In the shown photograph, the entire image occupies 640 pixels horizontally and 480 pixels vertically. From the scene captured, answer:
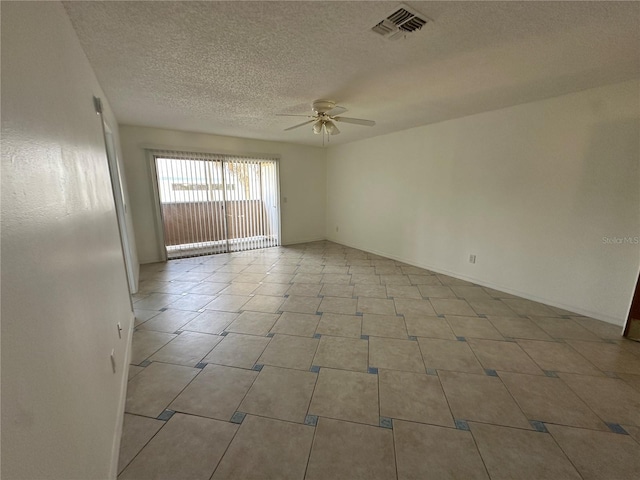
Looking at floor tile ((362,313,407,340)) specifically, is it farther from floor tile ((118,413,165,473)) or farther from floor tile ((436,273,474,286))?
floor tile ((118,413,165,473))

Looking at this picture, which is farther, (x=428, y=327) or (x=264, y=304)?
(x=264, y=304)

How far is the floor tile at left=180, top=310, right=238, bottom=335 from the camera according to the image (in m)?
2.62

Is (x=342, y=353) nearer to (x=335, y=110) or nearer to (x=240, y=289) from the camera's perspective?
(x=240, y=289)

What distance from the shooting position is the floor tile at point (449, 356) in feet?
6.79

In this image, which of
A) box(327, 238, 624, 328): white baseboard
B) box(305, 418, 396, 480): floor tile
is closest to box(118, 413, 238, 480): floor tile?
box(305, 418, 396, 480): floor tile

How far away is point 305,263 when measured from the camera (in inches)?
191

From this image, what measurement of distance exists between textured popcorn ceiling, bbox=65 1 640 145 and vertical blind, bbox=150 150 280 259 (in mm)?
1699

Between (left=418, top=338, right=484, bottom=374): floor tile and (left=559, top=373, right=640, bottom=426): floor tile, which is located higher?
(left=418, top=338, right=484, bottom=374): floor tile

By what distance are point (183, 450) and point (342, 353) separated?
4.14ft

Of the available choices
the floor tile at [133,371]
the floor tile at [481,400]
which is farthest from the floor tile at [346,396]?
the floor tile at [133,371]

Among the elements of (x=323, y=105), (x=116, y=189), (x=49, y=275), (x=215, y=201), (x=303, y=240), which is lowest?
(x=303, y=240)

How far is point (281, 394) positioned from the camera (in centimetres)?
179

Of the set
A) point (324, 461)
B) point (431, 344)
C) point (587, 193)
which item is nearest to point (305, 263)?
point (431, 344)

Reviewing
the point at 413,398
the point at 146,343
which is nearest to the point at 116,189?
the point at 146,343
